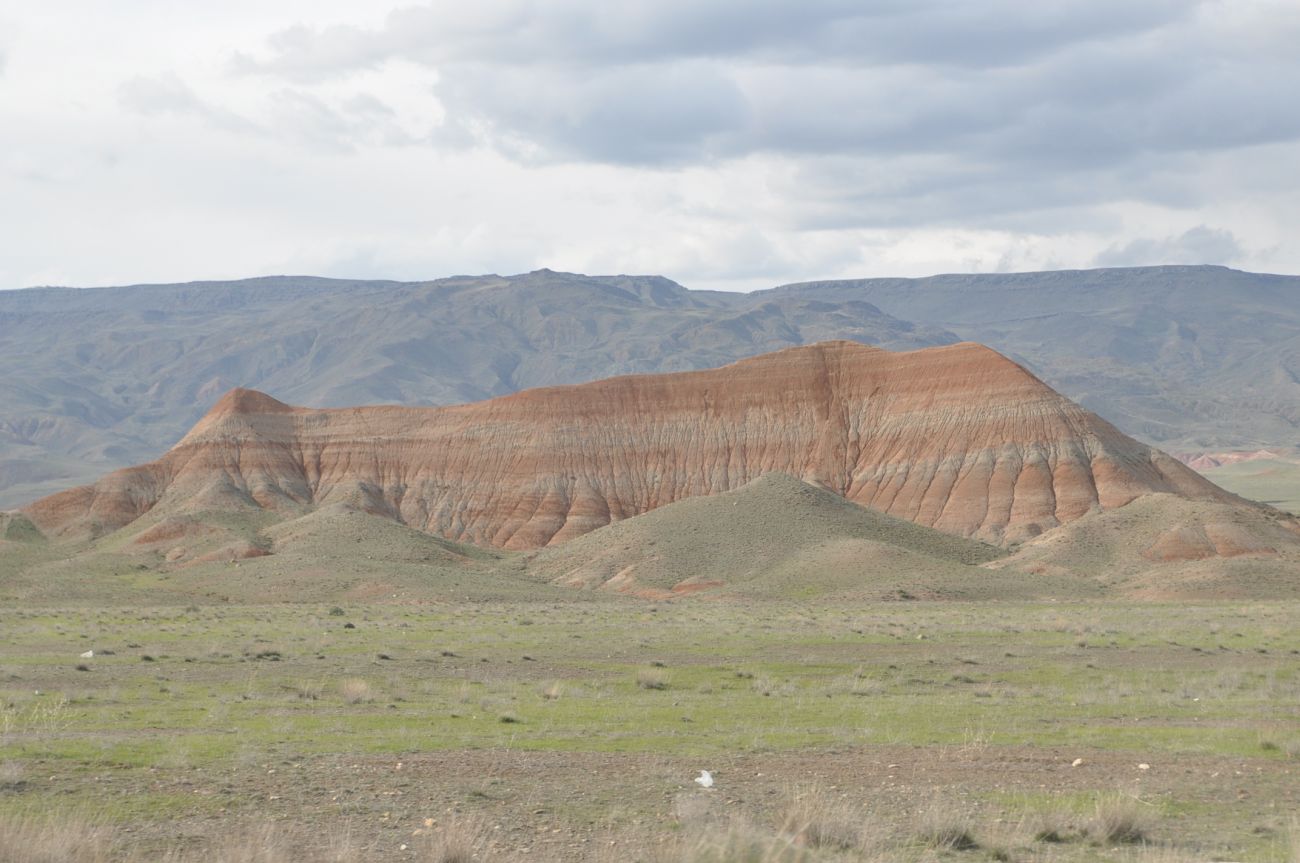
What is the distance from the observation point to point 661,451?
421ft

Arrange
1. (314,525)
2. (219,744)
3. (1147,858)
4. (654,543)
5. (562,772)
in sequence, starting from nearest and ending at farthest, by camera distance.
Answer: (1147,858) → (562,772) → (219,744) → (654,543) → (314,525)

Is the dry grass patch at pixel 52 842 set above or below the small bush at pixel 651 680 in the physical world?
above

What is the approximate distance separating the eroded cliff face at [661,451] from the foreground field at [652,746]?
70323mm

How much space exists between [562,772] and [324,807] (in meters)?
3.68

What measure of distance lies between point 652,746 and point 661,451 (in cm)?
10649

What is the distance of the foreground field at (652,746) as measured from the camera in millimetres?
15547

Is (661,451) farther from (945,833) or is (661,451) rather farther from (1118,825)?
(945,833)

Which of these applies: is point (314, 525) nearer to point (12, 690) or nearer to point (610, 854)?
point (12, 690)

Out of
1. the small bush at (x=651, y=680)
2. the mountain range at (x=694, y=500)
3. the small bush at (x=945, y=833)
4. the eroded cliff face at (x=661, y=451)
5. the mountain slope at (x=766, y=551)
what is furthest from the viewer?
the eroded cliff face at (x=661, y=451)

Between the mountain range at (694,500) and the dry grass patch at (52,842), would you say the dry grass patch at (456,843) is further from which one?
the mountain range at (694,500)

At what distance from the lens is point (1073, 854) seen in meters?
15.2

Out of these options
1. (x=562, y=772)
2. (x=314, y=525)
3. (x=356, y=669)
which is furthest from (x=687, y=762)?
(x=314, y=525)

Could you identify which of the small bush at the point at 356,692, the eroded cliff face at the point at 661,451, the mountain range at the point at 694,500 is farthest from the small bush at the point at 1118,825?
the eroded cliff face at the point at 661,451

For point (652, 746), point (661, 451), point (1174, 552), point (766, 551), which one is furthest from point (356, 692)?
point (661, 451)
